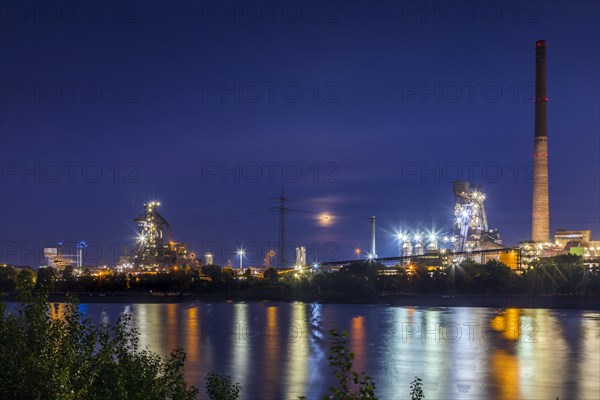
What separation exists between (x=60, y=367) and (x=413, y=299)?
245ft

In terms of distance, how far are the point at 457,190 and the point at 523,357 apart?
72.4 metres

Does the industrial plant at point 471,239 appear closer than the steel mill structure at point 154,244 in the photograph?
Yes

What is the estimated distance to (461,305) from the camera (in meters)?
75.9

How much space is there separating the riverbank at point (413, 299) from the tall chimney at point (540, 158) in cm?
1490

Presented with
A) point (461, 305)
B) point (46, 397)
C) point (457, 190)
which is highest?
point (457, 190)

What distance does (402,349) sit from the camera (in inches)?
1590

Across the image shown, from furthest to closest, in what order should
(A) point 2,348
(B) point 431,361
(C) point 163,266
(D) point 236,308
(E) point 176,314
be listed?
(C) point 163,266 < (D) point 236,308 < (E) point 176,314 < (B) point 431,361 < (A) point 2,348

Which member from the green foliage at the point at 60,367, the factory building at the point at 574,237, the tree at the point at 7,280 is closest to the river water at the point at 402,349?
the green foliage at the point at 60,367

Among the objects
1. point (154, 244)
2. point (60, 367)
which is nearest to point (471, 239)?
point (154, 244)

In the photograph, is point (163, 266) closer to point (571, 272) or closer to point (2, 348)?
point (571, 272)

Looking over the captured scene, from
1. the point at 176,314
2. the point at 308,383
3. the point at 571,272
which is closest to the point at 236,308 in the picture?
the point at 176,314

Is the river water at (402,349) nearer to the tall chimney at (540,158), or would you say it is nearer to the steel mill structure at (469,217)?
the tall chimney at (540,158)

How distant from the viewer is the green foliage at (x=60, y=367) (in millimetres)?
7172

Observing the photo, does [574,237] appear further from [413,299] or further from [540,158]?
[413,299]
